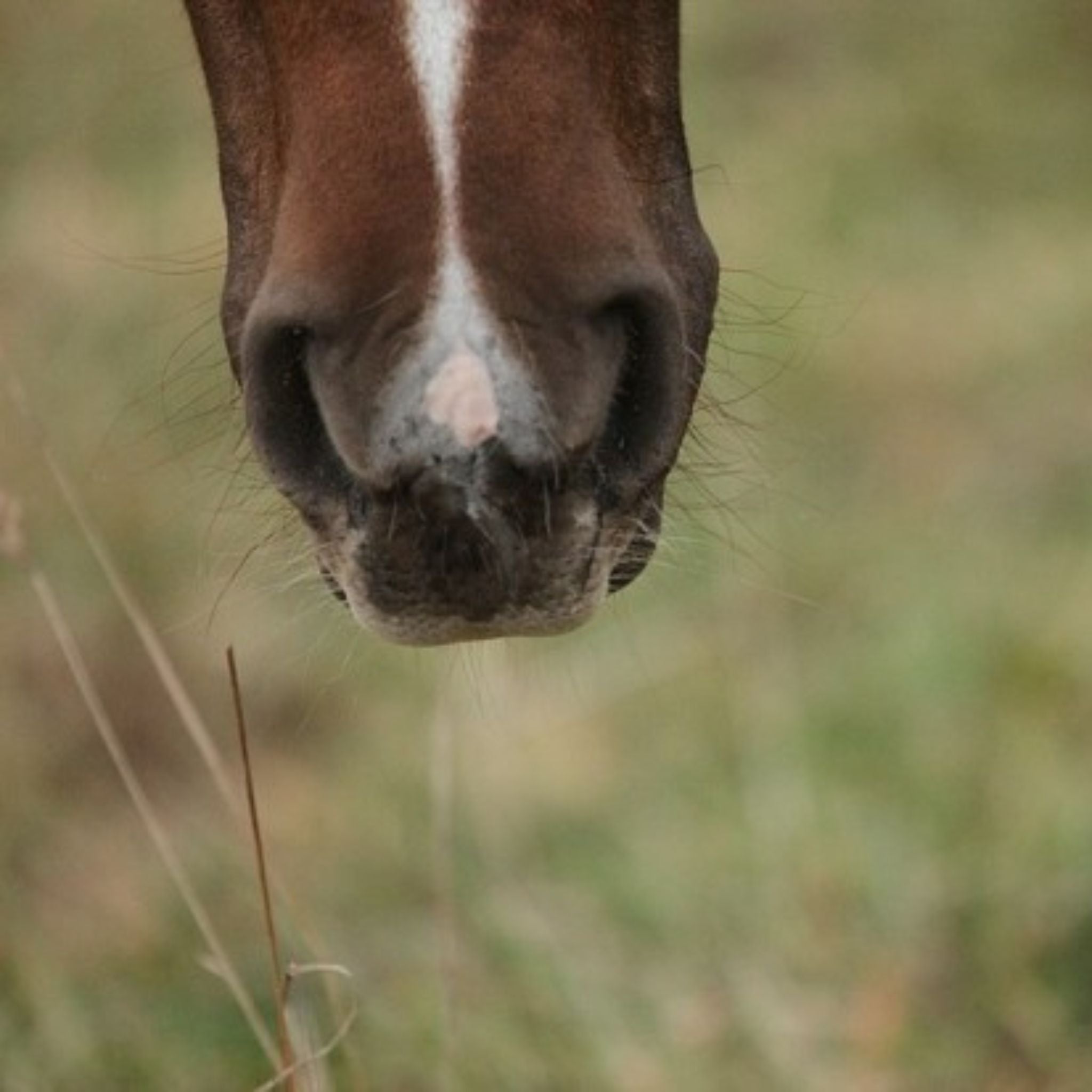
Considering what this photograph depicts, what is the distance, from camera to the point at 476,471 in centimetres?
232

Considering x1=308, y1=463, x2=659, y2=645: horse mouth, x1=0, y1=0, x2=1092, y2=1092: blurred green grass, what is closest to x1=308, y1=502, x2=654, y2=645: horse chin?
x1=308, y1=463, x2=659, y2=645: horse mouth

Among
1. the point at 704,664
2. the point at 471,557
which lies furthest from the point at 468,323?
the point at 704,664

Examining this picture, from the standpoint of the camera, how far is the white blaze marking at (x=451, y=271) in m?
2.30

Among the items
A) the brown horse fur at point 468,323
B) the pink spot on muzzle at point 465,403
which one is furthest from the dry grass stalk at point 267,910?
the pink spot on muzzle at point 465,403

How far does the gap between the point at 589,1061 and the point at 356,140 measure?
4.13 feet

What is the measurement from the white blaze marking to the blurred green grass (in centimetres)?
48

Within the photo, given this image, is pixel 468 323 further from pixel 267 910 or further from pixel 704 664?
pixel 704 664

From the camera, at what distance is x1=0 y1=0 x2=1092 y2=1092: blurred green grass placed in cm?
352

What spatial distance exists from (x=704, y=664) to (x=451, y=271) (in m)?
2.43

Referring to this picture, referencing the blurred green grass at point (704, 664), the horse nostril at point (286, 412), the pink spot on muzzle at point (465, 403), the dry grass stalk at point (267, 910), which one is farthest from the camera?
the blurred green grass at point (704, 664)

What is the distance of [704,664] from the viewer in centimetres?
474

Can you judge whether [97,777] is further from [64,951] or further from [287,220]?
[287,220]

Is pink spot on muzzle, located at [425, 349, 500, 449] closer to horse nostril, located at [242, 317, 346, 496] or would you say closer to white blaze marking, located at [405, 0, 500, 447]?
white blaze marking, located at [405, 0, 500, 447]

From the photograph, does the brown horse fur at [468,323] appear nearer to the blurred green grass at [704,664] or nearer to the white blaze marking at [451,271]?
the white blaze marking at [451,271]
